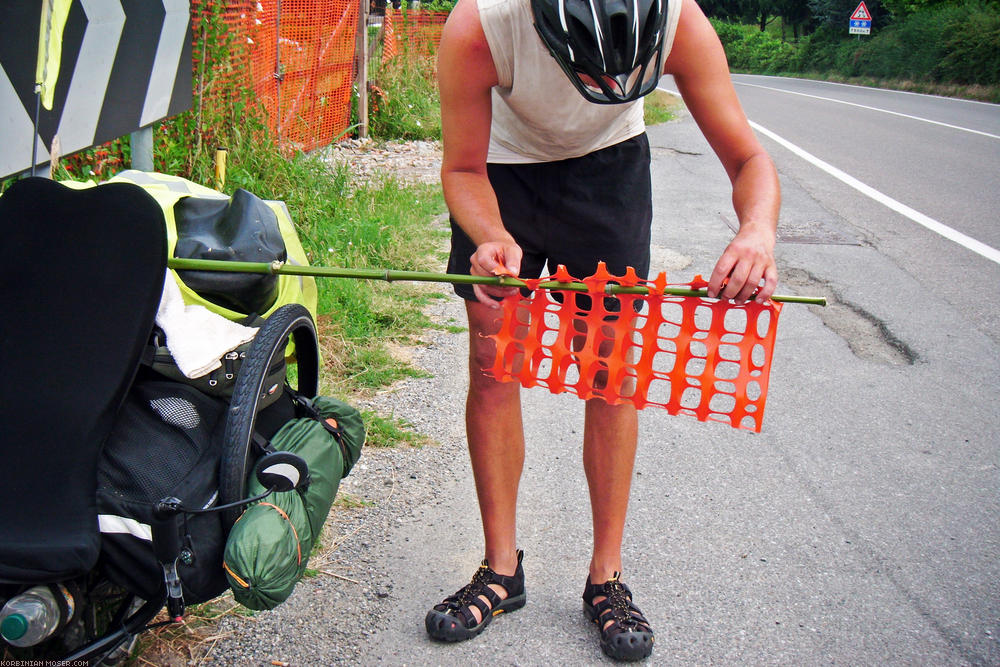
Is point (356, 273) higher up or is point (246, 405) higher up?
point (356, 273)

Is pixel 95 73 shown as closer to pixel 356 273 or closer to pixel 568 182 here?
pixel 356 273

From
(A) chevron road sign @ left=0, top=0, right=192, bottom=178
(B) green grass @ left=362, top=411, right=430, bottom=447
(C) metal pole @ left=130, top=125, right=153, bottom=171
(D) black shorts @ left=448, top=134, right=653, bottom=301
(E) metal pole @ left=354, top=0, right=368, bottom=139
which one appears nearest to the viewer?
(D) black shorts @ left=448, top=134, right=653, bottom=301

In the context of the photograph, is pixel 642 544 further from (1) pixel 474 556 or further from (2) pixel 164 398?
(2) pixel 164 398

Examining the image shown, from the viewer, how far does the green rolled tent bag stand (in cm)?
164

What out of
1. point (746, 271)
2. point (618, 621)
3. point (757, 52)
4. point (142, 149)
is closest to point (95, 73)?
point (142, 149)

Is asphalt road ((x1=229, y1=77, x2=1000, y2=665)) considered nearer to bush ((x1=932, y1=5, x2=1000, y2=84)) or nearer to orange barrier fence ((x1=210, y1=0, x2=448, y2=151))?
orange barrier fence ((x1=210, y1=0, x2=448, y2=151))

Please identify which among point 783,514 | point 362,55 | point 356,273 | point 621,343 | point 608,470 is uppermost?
point 362,55

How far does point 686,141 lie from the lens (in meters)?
12.4

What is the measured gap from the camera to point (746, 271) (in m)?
1.80

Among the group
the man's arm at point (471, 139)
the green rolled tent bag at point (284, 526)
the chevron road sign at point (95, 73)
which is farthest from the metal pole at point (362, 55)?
the green rolled tent bag at point (284, 526)

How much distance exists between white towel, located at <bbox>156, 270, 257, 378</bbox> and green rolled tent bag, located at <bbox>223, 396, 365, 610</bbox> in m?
0.25

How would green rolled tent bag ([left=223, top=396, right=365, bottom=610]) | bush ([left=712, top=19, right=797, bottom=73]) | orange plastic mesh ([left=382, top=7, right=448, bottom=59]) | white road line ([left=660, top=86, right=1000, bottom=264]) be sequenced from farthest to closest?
1. bush ([left=712, top=19, right=797, bottom=73])
2. orange plastic mesh ([left=382, top=7, right=448, bottom=59])
3. white road line ([left=660, top=86, right=1000, bottom=264])
4. green rolled tent bag ([left=223, top=396, right=365, bottom=610])

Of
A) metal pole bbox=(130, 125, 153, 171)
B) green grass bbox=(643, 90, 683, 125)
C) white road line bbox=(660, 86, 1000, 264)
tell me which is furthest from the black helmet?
green grass bbox=(643, 90, 683, 125)

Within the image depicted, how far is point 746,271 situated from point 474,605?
4.20 feet
